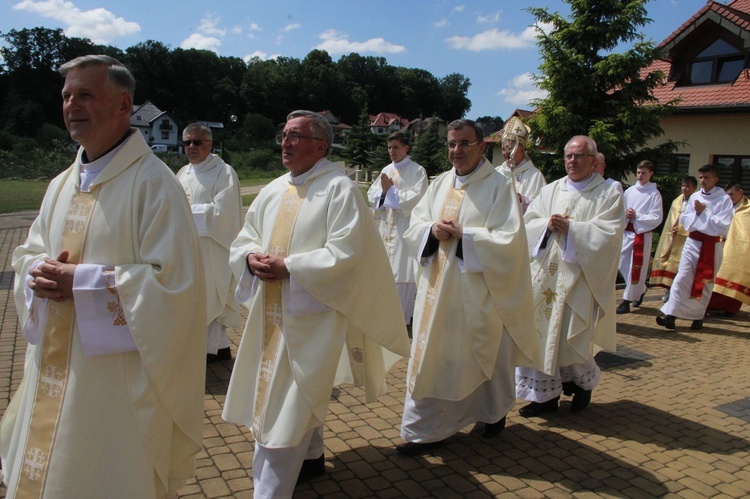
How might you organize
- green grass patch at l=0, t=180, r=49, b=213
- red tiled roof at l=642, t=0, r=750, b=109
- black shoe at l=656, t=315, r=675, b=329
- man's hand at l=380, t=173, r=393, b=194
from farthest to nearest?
1. green grass patch at l=0, t=180, r=49, b=213
2. red tiled roof at l=642, t=0, r=750, b=109
3. black shoe at l=656, t=315, r=675, b=329
4. man's hand at l=380, t=173, r=393, b=194

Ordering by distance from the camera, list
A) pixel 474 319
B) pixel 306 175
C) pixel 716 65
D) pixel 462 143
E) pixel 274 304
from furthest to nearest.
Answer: pixel 716 65 < pixel 462 143 < pixel 474 319 < pixel 306 175 < pixel 274 304

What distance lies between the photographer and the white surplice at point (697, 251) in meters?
9.08

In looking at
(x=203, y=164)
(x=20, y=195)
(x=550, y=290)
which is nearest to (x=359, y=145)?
(x=20, y=195)

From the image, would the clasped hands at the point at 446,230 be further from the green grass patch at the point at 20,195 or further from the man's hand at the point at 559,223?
the green grass patch at the point at 20,195

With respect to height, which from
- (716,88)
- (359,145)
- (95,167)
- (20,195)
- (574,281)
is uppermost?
(716,88)

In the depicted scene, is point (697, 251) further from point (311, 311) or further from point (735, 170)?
point (735, 170)

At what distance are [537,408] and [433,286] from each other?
1680mm

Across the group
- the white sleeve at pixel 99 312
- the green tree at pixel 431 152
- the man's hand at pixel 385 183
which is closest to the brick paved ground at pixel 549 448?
the white sleeve at pixel 99 312

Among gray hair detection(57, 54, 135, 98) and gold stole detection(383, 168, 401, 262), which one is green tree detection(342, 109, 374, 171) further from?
gray hair detection(57, 54, 135, 98)

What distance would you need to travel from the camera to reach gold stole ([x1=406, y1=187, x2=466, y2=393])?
4.46 meters

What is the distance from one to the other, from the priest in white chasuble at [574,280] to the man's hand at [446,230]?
1340 millimetres

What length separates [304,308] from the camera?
3471mm

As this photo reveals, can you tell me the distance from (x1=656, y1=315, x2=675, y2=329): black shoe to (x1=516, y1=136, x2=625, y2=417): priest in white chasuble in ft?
13.1

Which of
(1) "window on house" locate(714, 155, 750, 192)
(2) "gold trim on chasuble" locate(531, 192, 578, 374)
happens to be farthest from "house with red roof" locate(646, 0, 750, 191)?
(2) "gold trim on chasuble" locate(531, 192, 578, 374)
